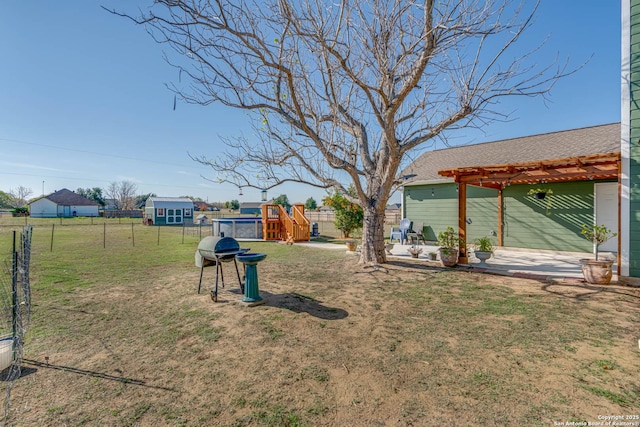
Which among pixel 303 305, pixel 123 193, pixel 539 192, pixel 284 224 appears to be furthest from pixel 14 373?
pixel 123 193

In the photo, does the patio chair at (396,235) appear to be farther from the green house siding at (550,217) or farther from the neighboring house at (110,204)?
the neighboring house at (110,204)

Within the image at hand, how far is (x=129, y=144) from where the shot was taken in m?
23.1

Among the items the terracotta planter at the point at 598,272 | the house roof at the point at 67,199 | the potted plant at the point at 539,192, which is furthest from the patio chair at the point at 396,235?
the house roof at the point at 67,199

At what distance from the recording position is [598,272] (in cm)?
510

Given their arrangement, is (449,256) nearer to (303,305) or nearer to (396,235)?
(303,305)

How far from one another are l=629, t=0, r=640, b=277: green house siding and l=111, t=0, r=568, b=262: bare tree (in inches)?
60.4

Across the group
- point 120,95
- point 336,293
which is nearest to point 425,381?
point 336,293

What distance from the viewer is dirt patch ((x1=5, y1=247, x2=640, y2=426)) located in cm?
202

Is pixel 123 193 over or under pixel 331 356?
over

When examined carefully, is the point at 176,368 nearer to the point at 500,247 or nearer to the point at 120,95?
the point at 500,247

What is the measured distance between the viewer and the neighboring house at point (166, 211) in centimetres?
2861

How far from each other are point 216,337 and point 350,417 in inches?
73.1

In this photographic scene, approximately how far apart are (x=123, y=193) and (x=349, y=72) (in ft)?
233

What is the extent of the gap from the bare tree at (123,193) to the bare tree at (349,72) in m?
66.4
